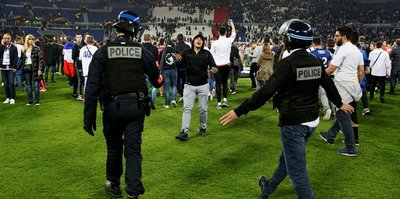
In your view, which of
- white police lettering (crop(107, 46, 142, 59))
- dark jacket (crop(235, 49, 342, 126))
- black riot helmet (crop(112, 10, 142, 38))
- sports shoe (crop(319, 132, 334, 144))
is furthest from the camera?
sports shoe (crop(319, 132, 334, 144))

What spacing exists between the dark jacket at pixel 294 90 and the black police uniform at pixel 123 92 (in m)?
1.19

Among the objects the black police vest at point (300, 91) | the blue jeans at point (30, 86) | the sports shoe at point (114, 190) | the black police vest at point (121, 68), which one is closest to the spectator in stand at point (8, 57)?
the blue jeans at point (30, 86)

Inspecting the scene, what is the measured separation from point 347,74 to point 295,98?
3197 mm

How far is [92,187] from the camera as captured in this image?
16.4 ft

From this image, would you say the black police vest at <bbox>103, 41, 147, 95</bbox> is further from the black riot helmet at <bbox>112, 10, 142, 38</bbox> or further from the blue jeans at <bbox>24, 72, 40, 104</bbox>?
the blue jeans at <bbox>24, 72, 40, 104</bbox>

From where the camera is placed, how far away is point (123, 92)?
13.3 feet

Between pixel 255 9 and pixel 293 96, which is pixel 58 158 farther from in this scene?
pixel 255 9

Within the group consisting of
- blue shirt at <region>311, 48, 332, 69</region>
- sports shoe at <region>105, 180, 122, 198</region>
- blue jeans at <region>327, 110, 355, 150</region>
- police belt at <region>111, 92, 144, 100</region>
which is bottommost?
sports shoe at <region>105, 180, 122, 198</region>

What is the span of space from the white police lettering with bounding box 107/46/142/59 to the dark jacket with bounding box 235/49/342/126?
1297 millimetres

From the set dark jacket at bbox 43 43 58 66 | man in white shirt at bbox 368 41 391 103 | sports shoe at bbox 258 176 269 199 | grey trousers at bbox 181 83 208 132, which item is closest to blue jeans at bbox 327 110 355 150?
sports shoe at bbox 258 176 269 199

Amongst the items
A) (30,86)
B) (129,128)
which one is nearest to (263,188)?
(129,128)

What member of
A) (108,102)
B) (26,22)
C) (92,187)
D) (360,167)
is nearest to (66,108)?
(92,187)

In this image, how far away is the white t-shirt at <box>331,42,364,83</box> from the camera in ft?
20.4

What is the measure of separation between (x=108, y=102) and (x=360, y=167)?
414cm
